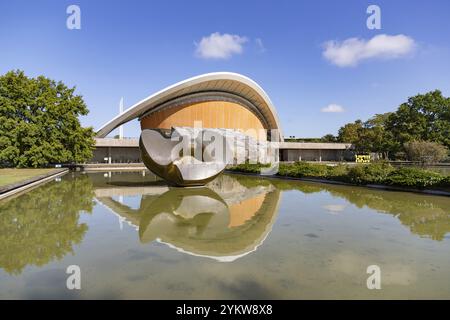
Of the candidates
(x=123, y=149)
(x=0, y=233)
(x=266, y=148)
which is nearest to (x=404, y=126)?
(x=266, y=148)

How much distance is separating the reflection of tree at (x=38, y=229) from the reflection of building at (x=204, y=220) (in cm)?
133

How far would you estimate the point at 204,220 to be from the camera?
29.4 feet

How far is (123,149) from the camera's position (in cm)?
4794

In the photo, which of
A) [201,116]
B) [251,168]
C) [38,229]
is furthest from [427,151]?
[38,229]

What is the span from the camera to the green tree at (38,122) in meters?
27.8

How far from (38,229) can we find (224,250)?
4.76 metres

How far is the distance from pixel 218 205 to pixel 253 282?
6.98m

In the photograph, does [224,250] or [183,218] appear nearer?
[224,250]

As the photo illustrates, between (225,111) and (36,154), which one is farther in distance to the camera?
(225,111)

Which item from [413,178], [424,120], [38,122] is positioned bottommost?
[413,178]

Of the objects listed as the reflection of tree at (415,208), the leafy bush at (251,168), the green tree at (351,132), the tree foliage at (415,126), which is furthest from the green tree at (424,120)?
the reflection of tree at (415,208)

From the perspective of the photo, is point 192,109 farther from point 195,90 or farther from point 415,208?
point 415,208

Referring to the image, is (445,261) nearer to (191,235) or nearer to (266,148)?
(191,235)
